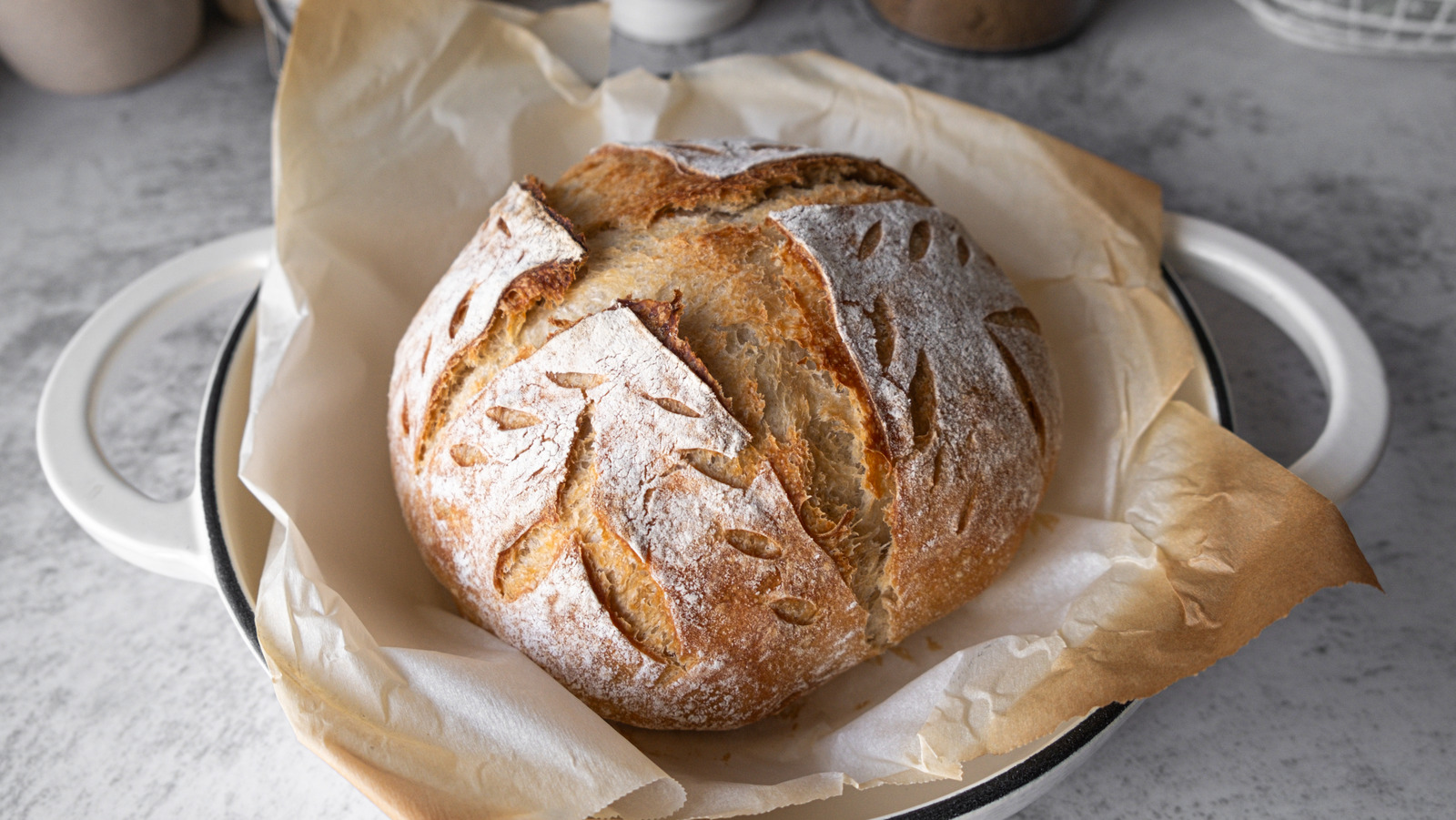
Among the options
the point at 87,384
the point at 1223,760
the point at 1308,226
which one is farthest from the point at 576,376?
the point at 1308,226

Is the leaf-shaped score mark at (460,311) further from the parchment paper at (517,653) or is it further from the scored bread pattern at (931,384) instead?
the scored bread pattern at (931,384)

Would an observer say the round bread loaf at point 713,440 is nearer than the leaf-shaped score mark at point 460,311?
Yes

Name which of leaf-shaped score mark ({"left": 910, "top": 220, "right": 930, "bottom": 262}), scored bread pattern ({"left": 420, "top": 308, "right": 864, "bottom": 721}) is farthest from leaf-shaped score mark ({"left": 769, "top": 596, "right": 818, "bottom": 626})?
leaf-shaped score mark ({"left": 910, "top": 220, "right": 930, "bottom": 262})

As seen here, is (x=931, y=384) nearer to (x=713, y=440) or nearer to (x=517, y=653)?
(x=713, y=440)

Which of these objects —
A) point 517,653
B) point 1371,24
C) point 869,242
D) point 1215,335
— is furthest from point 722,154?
point 1371,24

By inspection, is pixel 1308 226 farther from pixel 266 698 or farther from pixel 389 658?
pixel 266 698

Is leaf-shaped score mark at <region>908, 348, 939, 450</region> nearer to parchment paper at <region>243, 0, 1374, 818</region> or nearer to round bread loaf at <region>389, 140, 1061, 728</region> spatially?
round bread loaf at <region>389, 140, 1061, 728</region>

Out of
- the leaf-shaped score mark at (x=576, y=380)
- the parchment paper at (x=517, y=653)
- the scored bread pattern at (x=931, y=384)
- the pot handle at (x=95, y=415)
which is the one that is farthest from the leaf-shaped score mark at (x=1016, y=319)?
the pot handle at (x=95, y=415)
